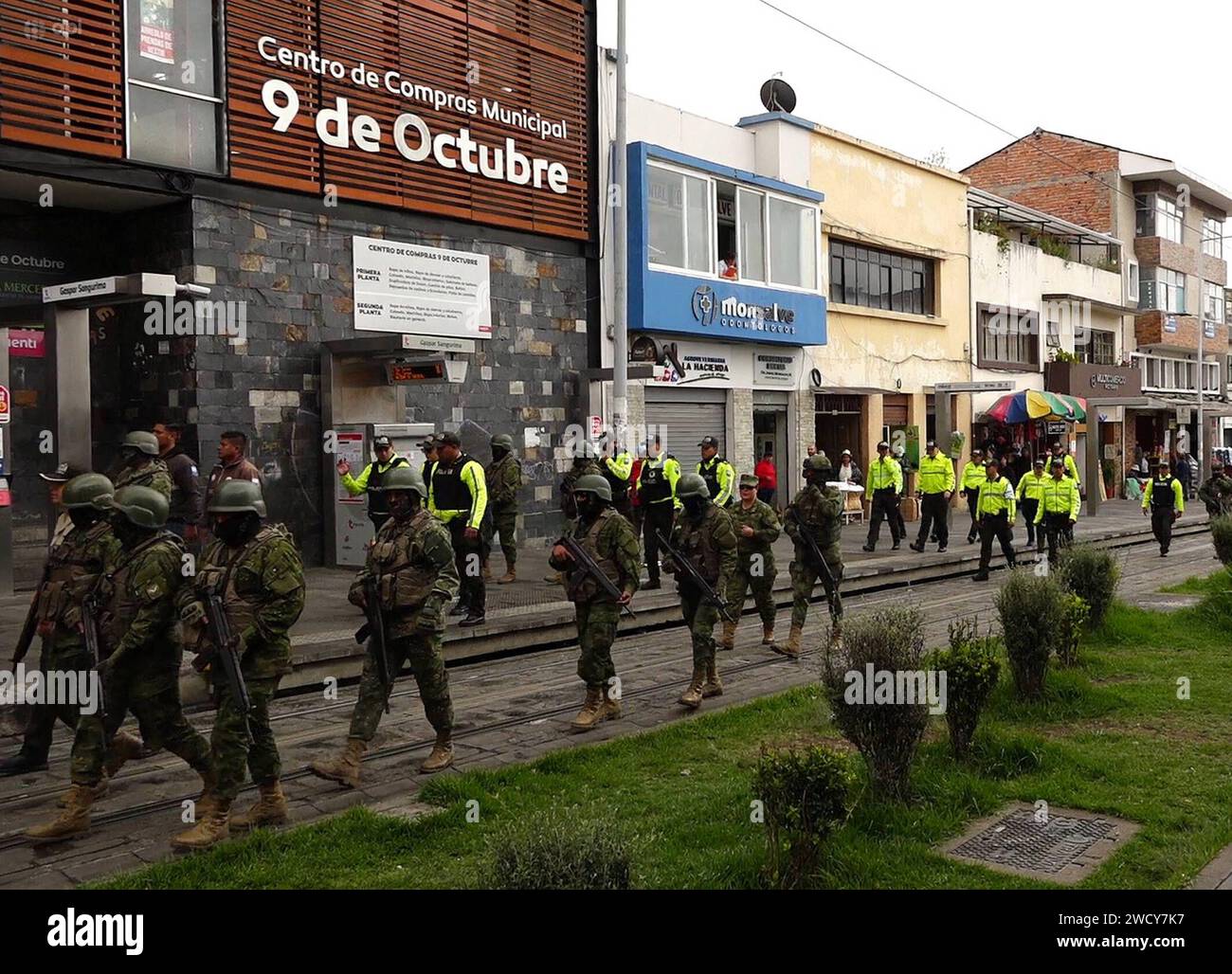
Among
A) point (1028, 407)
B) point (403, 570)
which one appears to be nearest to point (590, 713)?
point (403, 570)

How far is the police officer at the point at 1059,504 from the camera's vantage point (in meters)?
17.4

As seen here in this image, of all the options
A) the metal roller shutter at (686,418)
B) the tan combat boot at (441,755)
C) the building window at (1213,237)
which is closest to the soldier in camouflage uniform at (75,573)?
the tan combat boot at (441,755)

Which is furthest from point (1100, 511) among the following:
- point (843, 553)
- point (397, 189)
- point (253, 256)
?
point (253, 256)

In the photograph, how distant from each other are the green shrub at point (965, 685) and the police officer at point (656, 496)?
24.9 ft

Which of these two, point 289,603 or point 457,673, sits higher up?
point 289,603

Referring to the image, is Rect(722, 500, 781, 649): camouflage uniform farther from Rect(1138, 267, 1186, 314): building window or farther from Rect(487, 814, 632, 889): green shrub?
Rect(1138, 267, 1186, 314): building window

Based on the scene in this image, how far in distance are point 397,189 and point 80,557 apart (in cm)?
1143

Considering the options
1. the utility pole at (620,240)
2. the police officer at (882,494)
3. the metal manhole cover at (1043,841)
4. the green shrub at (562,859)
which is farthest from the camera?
the police officer at (882,494)

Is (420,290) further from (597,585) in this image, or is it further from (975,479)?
(597,585)

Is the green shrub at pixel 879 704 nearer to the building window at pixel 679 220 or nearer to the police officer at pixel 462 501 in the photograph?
the police officer at pixel 462 501

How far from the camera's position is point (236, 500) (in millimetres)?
6176

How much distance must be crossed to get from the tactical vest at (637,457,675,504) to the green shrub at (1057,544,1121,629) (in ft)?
16.5

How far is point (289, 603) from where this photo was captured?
624cm
